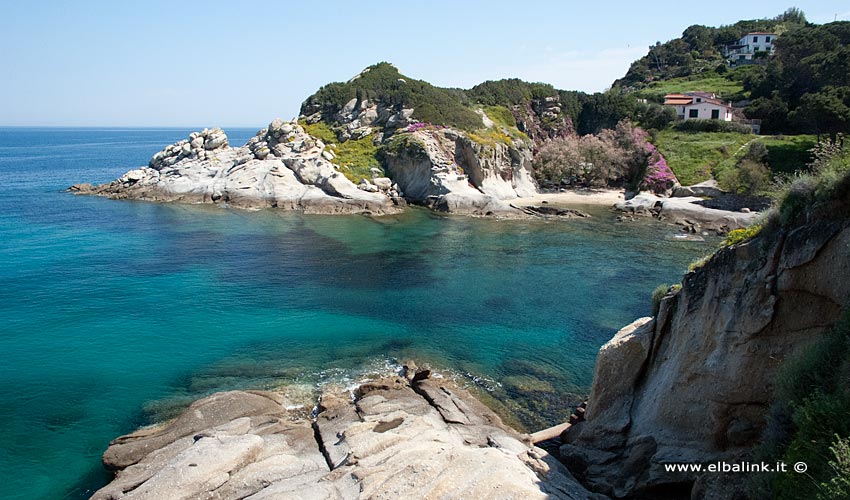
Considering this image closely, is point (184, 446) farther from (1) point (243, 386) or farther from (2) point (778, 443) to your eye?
(2) point (778, 443)

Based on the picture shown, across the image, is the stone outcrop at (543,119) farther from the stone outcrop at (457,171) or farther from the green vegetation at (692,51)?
the green vegetation at (692,51)

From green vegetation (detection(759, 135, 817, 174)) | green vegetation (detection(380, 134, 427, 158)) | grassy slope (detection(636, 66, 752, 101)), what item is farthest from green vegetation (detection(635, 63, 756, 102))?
green vegetation (detection(380, 134, 427, 158))

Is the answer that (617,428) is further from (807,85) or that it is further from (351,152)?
(807,85)

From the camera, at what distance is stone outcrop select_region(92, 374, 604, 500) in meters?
15.0

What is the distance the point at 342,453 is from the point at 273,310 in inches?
747

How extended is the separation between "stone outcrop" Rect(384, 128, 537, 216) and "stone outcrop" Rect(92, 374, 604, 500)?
163 ft

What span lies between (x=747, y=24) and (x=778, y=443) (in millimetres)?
169485

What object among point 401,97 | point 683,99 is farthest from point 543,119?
point 401,97

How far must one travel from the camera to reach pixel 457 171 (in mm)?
77312

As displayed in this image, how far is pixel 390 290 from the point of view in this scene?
40594mm

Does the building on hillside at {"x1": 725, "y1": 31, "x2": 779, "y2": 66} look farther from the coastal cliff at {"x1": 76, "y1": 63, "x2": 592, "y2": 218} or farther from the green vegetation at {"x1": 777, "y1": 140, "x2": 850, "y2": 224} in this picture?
the green vegetation at {"x1": 777, "y1": 140, "x2": 850, "y2": 224}

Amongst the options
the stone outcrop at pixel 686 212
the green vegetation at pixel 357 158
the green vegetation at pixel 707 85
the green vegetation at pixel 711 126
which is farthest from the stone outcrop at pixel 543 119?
the green vegetation at pixel 357 158

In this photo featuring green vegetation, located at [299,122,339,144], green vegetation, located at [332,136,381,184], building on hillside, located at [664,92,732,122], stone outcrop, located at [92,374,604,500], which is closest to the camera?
stone outcrop, located at [92,374,604,500]

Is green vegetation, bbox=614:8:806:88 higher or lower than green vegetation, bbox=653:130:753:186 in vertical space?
higher
